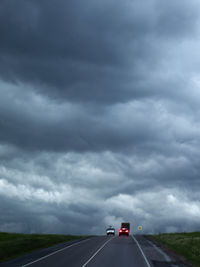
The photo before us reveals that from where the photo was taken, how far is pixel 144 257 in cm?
3103

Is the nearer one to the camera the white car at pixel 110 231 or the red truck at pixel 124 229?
the red truck at pixel 124 229

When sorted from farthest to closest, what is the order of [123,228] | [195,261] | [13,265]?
[123,228] < [195,261] < [13,265]

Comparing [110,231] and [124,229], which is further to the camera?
[110,231]

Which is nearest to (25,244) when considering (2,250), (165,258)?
(2,250)

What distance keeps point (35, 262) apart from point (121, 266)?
6962mm

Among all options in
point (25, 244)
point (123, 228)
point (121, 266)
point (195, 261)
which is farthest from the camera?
point (123, 228)

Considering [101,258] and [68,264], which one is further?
[101,258]

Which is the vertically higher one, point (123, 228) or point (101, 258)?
point (123, 228)

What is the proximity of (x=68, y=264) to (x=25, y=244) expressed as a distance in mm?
19613

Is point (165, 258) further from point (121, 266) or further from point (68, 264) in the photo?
point (68, 264)

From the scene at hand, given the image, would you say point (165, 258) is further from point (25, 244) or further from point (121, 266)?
point (25, 244)

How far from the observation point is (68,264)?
26.3m

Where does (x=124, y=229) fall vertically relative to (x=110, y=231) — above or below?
below

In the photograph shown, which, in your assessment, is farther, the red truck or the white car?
the white car
